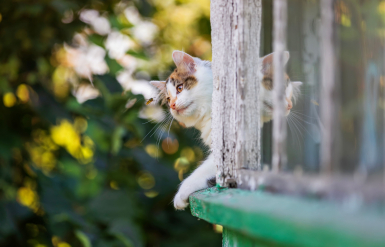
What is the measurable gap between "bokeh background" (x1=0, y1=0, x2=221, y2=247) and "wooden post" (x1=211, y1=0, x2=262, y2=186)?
2.23 ft

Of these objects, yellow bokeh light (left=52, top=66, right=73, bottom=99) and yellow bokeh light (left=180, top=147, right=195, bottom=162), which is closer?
yellow bokeh light (left=180, top=147, right=195, bottom=162)

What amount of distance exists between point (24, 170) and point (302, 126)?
172 centimetres

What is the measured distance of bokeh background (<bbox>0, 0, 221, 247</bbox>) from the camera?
5.00 ft

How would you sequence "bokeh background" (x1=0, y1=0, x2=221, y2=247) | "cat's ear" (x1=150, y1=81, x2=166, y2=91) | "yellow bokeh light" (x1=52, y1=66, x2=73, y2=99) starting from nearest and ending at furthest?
"cat's ear" (x1=150, y1=81, x2=166, y2=91)
"bokeh background" (x1=0, y1=0, x2=221, y2=247)
"yellow bokeh light" (x1=52, y1=66, x2=73, y2=99)

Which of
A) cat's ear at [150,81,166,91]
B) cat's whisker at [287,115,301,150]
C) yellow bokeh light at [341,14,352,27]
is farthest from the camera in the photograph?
cat's ear at [150,81,166,91]

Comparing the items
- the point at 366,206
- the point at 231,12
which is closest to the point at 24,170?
the point at 231,12

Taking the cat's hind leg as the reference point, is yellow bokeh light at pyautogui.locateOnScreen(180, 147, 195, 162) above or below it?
below

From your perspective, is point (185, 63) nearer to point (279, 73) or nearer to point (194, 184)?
point (194, 184)

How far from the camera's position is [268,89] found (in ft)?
2.26

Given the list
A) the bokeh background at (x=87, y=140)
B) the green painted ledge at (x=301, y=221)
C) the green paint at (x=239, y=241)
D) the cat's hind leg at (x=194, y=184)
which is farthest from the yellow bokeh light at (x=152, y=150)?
the green painted ledge at (x=301, y=221)

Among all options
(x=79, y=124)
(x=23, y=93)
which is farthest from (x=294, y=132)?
(x=23, y=93)

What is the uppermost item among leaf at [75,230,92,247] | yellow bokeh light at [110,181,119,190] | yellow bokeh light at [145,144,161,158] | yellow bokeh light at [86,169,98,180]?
yellow bokeh light at [145,144,161,158]

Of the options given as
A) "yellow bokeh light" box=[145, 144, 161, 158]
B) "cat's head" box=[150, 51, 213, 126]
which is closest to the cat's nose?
"cat's head" box=[150, 51, 213, 126]

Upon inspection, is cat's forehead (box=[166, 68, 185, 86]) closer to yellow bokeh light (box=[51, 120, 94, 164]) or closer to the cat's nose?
the cat's nose
